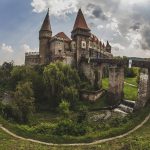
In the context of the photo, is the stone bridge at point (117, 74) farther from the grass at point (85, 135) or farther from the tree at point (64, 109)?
the tree at point (64, 109)

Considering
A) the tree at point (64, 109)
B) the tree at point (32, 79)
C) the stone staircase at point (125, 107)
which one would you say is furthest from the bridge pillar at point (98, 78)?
the tree at point (64, 109)

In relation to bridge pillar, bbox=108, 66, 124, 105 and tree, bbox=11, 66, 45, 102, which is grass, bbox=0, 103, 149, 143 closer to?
→ bridge pillar, bbox=108, 66, 124, 105

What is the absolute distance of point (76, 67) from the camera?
189ft

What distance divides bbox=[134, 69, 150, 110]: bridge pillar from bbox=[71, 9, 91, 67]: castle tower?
18.9m

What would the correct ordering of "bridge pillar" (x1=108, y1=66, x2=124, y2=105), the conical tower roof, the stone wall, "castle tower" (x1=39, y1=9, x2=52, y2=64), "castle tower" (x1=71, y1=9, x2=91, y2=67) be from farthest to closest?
the conical tower roof
"castle tower" (x1=39, y1=9, x2=52, y2=64)
"castle tower" (x1=71, y1=9, x2=91, y2=67)
the stone wall
"bridge pillar" (x1=108, y1=66, x2=124, y2=105)

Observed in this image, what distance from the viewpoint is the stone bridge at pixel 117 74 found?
132 feet

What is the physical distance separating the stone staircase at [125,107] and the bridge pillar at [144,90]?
9.70 ft

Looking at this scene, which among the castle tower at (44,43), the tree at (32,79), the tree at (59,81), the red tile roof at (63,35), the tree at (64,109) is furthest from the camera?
the red tile roof at (63,35)

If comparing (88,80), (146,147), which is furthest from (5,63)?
(146,147)

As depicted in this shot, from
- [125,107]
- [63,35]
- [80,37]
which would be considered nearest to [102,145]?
[125,107]

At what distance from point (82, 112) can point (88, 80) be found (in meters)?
15.7

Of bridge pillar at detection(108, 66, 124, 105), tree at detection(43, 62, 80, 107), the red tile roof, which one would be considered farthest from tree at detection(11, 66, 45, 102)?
bridge pillar at detection(108, 66, 124, 105)

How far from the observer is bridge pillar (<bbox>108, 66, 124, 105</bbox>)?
47.6 m

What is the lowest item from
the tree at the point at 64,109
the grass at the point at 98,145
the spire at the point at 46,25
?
the grass at the point at 98,145
